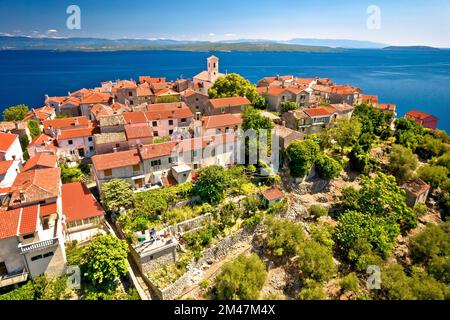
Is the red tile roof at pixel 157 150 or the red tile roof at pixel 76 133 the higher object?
the red tile roof at pixel 76 133

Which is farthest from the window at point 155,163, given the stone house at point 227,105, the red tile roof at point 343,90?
the red tile roof at point 343,90

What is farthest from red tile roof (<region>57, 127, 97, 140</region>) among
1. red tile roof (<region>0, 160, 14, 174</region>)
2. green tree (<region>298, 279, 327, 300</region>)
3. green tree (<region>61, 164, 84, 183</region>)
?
green tree (<region>298, 279, 327, 300</region>)

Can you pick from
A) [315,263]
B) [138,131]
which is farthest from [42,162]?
[315,263]

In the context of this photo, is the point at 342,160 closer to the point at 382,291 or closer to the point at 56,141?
the point at 382,291

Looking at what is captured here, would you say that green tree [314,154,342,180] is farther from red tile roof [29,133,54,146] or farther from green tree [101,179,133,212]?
red tile roof [29,133,54,146]

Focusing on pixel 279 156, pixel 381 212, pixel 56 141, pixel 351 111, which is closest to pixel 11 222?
pixel 56 141

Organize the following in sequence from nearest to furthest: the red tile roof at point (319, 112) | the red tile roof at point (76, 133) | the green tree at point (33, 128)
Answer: the red tile roof at point (76, 133) < the green tree at point (33, 128) < the red tile roof at point (319, 112)

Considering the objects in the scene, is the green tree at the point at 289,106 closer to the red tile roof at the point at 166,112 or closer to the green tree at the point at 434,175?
the red tile roof at the point at 166,112
